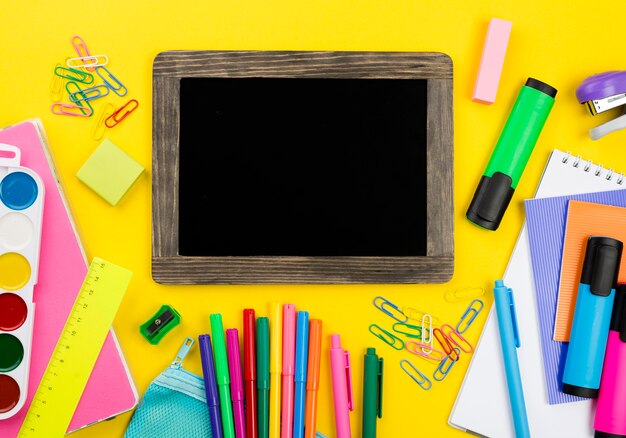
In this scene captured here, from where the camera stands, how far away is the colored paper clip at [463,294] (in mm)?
1098

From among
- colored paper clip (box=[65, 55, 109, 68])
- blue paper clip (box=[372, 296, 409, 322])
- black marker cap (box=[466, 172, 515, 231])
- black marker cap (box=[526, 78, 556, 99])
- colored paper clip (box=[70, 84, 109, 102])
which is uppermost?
colored paper clip (box=[65, 55, 109, 68])

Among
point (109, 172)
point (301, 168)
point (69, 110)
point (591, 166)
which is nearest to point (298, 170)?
point (301, 168)

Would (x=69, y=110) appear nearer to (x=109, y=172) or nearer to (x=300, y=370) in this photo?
(x=109, y=172)

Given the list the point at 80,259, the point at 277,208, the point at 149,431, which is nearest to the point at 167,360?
the point at 149,431

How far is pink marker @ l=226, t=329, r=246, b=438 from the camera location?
1039 millimetres

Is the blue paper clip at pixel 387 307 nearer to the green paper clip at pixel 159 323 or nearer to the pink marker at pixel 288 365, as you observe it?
the pink marker at pixel 288 365

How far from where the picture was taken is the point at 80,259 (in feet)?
3.47

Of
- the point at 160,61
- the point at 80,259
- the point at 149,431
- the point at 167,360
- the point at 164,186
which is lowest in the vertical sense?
the point at 149,431

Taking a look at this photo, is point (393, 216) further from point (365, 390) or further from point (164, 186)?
point (164, 186)

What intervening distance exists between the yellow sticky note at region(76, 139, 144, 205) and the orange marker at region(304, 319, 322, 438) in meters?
0.43

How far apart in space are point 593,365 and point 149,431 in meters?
0.81

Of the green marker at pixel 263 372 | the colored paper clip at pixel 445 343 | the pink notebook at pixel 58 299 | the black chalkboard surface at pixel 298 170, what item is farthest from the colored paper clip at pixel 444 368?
the pink notebook at pixel 58 299

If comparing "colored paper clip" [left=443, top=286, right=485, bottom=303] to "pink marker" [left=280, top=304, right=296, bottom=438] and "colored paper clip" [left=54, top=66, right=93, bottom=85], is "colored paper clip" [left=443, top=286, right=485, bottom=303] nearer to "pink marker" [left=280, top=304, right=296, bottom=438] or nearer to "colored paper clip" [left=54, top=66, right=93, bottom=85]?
"pink marker" [left=280, top=304, right=296, bottom=438]

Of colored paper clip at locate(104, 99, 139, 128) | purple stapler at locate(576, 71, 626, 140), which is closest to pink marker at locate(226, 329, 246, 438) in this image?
colored paper clip at locate(104, 99, 139, 128)
